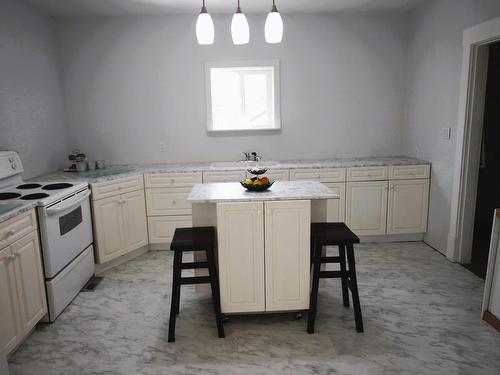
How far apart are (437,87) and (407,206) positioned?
1266mm

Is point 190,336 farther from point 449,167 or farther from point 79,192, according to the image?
point 449,167

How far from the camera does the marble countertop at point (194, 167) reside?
11.4 feet

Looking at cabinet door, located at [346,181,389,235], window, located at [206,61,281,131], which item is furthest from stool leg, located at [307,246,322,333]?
window, located at [206,61,281,131]

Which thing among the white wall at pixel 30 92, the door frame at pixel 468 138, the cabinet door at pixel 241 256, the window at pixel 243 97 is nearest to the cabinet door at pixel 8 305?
the cabinet door at pixel 241 256

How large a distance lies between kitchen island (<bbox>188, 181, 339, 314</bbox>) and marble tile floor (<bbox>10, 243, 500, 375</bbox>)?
21cm

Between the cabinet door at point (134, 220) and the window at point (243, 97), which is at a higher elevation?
the window at point (243, 97)

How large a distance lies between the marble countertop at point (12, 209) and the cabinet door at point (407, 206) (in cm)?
334

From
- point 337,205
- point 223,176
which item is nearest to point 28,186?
→ point 223,176

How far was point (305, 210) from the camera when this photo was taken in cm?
233

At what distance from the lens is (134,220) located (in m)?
3.72

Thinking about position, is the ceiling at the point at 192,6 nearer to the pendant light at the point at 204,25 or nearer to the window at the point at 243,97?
the window at the point at 243,97

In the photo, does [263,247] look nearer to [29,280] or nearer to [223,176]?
[29,280]

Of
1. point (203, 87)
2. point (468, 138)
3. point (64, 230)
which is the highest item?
point (203, 87)

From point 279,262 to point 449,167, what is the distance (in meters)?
2.18
